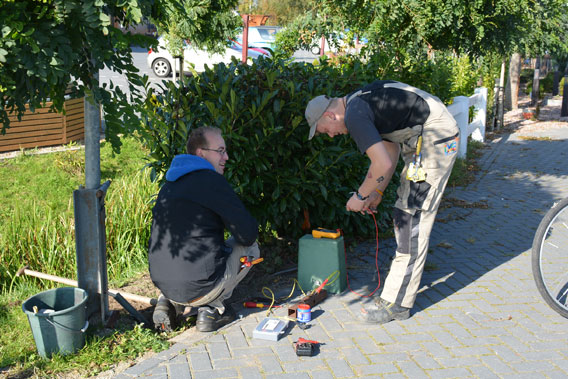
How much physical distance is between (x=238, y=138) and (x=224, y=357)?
6.13ft

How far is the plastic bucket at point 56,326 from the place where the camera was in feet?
A: 12.1

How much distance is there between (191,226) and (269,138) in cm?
142

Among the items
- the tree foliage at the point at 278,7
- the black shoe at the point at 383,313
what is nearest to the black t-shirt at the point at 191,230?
the black shoe at the point at 383,313

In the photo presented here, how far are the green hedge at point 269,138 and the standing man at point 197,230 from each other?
80cm

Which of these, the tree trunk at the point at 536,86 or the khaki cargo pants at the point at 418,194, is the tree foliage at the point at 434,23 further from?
the tree trunk at the point at 536,86

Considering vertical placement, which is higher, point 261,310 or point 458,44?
point 458,44

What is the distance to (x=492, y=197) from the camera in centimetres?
825

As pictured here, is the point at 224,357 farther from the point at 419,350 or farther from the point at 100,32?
the point at 100,32

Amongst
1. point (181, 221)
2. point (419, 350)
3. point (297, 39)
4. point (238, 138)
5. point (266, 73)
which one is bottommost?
point (419, 350)

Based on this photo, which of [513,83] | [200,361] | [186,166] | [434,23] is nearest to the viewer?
[200,361]

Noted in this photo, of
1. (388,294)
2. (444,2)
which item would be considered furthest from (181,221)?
(444,2)

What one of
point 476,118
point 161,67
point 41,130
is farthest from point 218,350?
point 161,67

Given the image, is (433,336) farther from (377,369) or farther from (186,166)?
(186,166)

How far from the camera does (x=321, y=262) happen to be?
4922 mm
